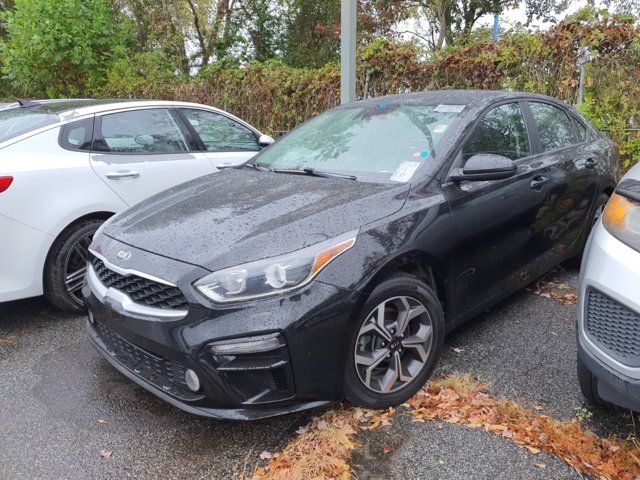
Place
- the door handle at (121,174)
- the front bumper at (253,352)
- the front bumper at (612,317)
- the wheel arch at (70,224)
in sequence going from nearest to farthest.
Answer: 1. the front bumper at (612,317)
2. the front bumper at (253,352)
3. the wheel arch at (70,224)
4. the door handle at (121,174)

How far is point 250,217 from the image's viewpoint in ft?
8.11

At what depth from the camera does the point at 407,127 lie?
123 inches

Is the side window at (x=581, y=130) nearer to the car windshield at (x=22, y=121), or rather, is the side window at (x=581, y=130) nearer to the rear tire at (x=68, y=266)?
the rear tire at (x=68, y=266)

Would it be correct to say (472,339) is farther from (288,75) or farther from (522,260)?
(288,75)

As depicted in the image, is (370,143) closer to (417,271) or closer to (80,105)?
(417,271)

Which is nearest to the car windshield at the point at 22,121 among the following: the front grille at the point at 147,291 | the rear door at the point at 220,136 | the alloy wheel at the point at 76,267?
the alloy wheel at the point at 76,267

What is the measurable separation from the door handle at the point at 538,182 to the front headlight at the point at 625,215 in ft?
3.64

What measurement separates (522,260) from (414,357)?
1.18m

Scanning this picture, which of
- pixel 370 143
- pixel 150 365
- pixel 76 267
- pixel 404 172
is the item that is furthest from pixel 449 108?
pixel 76 267

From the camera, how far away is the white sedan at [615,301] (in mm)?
1910

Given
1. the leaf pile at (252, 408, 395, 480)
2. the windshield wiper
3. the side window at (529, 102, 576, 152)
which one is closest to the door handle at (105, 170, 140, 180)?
the windshield wiper

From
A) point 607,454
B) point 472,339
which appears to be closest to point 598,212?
point 472,339

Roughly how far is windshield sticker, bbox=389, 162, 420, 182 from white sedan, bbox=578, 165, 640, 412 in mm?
945

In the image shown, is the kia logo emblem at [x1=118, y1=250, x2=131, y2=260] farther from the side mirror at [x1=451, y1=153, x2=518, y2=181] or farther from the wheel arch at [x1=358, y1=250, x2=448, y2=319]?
the side mirror at [x1=451, y1=153, x2=518, y2=181]
